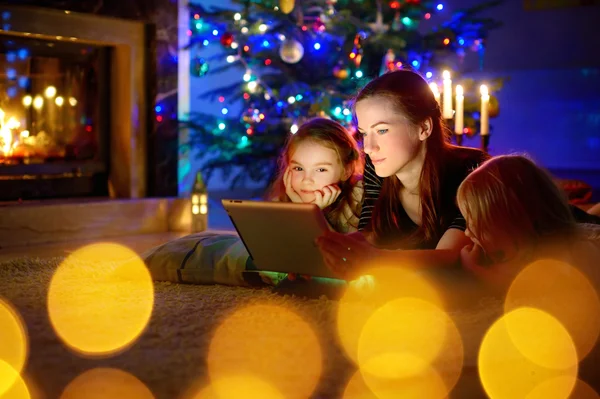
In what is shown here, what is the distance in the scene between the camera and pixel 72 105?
12.0ft

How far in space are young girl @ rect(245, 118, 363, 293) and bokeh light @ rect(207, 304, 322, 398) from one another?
0.43m

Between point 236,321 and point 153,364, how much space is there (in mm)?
312

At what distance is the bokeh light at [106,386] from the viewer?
44.1 inches

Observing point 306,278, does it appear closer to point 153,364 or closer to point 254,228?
point 254,228

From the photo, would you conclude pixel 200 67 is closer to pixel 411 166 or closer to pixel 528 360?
pixel 411 166

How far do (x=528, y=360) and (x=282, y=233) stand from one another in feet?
1.91

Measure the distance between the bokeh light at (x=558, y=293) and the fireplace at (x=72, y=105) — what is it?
2.43m

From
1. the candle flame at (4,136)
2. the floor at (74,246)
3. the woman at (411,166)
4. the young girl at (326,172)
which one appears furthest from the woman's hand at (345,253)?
the candle flame at (4,136)

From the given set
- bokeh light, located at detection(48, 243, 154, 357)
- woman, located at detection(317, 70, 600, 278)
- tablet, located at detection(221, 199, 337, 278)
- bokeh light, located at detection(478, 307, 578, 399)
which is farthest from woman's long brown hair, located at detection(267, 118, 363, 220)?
bokeh light, located at detection(478, 307, 578, 399)

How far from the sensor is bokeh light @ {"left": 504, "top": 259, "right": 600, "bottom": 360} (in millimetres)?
1479

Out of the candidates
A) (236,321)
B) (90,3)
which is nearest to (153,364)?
(236,321)

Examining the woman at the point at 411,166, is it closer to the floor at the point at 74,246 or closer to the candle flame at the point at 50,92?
the floor at the point at 74,246

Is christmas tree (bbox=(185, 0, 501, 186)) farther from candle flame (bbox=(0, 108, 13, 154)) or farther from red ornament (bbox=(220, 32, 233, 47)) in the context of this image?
candle flame (bbox=(0, 108, 13, 154))

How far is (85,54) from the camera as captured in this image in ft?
11.9
